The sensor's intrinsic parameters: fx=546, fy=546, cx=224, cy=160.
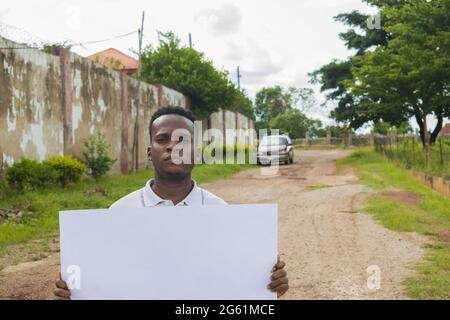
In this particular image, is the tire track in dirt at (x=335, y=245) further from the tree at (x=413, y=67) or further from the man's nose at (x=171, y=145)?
the tree at (x=413, y=67)

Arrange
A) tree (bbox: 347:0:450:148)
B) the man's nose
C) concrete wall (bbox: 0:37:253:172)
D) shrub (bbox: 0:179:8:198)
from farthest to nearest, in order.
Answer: tree (bbox: 347:0:450:148)
concrete wall (bbox: 0:37:253:172)
shrub (bbox: 0:179:8:198)
the man's nose

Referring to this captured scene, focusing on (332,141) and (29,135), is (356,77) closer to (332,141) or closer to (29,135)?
(29,135)

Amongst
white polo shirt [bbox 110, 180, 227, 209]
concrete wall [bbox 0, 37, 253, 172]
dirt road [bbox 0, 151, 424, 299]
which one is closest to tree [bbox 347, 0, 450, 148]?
dirt road [bbox 0, 151, 424, 299]

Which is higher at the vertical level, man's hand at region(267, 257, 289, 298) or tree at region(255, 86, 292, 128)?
tree at region(255, 86, 292, 128)

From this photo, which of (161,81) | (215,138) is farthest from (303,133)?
(161,81)

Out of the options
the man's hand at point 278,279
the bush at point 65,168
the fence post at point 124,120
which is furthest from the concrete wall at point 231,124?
the man's hand at point 278,279

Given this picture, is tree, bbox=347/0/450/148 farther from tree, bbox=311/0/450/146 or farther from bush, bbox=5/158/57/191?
bush, bbox=5/158/57/191

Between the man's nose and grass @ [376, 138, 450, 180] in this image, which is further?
grass @ [376, 138, 450, 180]

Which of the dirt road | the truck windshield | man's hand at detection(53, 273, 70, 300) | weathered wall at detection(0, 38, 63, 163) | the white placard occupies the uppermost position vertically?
weathered wall at detection(0, 38, 63, 163)

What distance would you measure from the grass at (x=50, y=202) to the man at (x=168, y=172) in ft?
15.6

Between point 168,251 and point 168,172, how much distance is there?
1.33 ft

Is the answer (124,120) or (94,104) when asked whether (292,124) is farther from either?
(94,104)

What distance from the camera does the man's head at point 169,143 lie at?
2000 mm

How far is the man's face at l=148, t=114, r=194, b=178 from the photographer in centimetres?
200
